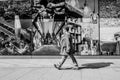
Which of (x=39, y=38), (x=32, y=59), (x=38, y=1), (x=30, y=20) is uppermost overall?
(x=38, y=1)

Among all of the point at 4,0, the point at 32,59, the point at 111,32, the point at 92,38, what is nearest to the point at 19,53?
the point at 32,59

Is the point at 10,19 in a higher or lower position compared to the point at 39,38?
higher

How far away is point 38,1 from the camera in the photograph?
15.5 m

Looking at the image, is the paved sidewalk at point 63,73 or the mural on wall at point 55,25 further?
the mural on wall at point 55,25

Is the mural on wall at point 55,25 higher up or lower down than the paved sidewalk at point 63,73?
higher up

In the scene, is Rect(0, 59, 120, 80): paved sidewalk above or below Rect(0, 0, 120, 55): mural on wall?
below

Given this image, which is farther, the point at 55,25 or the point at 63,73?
the point at 55,25

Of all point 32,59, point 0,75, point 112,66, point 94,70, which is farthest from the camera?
point 32,59

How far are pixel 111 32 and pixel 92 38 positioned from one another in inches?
39.3

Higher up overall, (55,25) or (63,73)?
(55,25)

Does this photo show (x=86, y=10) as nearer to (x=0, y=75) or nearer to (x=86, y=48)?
(x=86, y=48)

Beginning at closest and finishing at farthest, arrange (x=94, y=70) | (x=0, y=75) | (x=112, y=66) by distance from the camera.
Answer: (x=0, y=75) → (x=94, y=70) → (x=112, y=66)

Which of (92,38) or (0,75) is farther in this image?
(92,38)

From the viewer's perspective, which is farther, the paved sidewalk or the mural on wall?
the mural on wall
